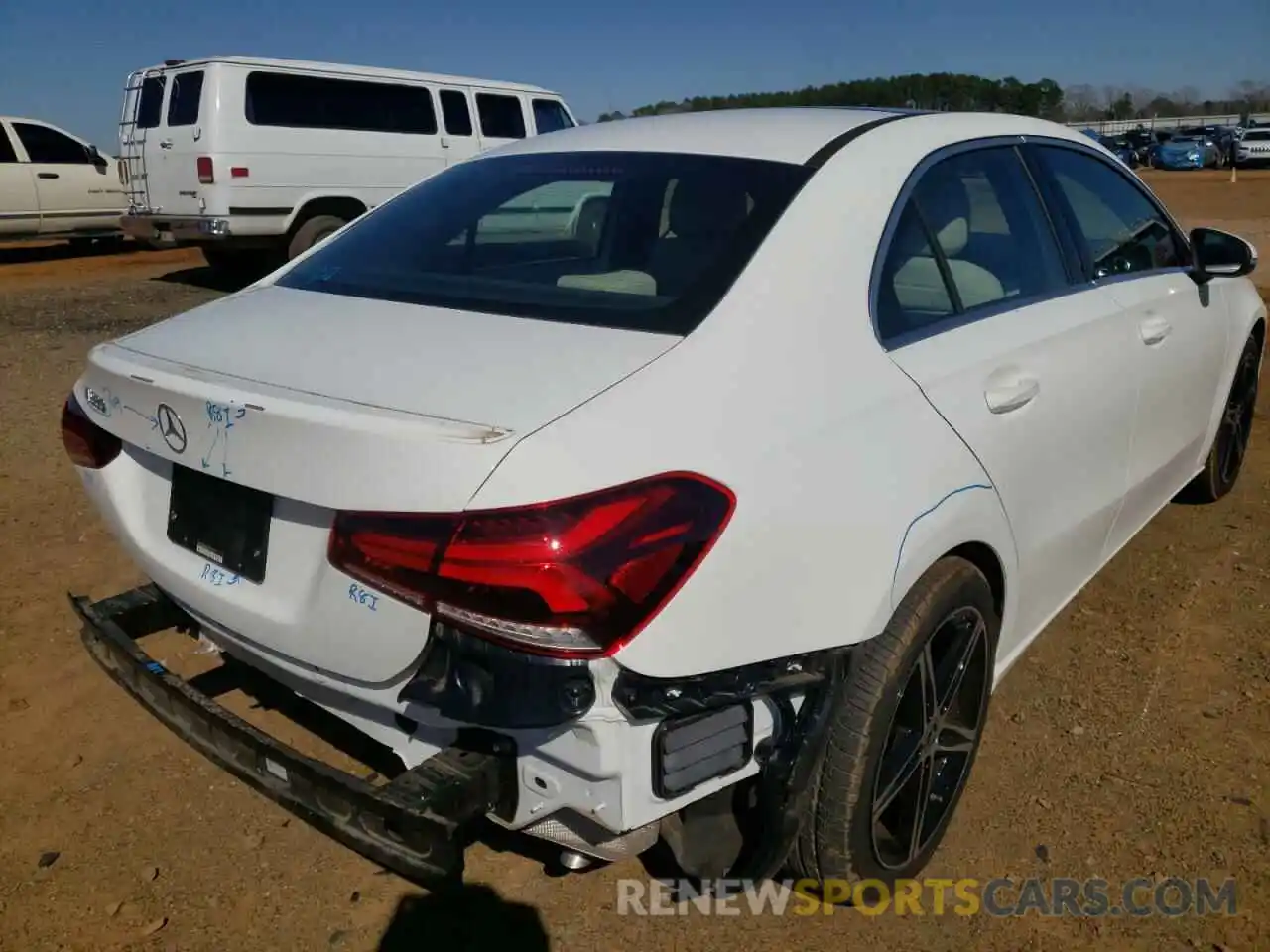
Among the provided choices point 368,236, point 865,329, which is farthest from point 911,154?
Answer: point 368,236

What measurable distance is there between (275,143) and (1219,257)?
9.13 meters

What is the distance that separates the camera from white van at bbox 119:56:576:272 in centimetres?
1027

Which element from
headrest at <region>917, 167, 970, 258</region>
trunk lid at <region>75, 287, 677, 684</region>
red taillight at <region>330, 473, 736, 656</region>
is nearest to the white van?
headrest at <region>917, 167, 970, 258</region>

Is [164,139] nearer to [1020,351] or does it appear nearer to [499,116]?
[499,116]

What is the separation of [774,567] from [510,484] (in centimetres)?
48

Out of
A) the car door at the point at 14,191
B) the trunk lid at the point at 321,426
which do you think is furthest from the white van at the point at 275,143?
the trunk lid at the point at 321,426

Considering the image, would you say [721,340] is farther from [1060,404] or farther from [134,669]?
[134,669]

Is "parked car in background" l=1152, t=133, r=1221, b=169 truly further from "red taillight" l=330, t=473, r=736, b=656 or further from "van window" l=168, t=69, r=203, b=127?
"red taillight" l=330, t=473, r=736, b=656

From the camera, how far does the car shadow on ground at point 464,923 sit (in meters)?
2.28

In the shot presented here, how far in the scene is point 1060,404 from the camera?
8.73 feet

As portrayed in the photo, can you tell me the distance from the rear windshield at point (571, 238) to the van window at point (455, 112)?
9.33m

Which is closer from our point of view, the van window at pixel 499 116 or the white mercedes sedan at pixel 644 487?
the white mercedes sedan at pixel 644 487

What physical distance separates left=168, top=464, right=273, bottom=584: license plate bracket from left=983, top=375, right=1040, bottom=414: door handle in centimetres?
155

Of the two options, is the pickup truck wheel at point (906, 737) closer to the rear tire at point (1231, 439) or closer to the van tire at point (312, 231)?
the rear tire at point (1231, 439)
